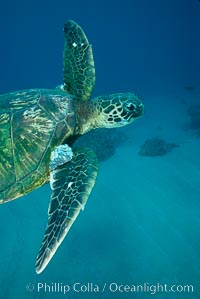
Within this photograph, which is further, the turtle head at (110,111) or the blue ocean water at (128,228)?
the blue ocean water at (128,228)

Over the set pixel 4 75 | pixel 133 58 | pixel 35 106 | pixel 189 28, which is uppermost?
pixel 35 106

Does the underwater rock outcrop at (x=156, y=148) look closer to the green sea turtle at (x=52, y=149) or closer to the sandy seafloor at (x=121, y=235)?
the sandy seafloor at (x=121, y=235)

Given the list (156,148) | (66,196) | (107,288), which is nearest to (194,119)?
(156,148)

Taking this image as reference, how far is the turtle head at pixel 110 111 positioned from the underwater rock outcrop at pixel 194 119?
682 cm

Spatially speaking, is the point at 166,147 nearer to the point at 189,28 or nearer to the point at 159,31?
the point at 189,28

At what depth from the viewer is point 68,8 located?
212ft

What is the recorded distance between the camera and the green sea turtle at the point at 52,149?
2.01 metres

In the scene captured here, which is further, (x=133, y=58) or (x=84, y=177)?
(x=133, y=58)

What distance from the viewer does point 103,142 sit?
922 cm

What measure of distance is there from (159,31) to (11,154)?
3180 inches

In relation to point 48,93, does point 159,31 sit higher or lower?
lower

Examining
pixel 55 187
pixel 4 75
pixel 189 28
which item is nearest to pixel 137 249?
pixel 55 187

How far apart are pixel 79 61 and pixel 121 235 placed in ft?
10.4


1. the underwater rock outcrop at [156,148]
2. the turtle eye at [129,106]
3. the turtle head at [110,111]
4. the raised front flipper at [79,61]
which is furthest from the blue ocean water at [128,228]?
the raised front flipper at [79,61]
